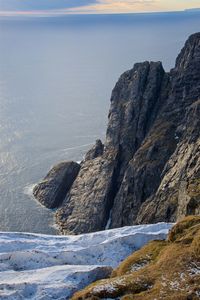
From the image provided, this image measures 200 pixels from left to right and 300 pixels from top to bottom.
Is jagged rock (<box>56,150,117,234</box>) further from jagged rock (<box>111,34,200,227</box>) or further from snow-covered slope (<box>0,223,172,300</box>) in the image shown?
snow-covered slope (<box>0,223,172,300</box>)

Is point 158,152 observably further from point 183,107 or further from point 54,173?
point 54,173

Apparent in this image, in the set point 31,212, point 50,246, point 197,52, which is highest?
point 197,52

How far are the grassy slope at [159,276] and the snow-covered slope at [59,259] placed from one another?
5203mm

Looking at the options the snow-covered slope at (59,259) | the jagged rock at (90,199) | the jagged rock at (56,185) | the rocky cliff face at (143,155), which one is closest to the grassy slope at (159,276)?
the snow-covered slope at (59,259)

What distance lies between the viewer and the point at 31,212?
121 m

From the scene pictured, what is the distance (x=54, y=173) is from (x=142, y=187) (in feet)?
113

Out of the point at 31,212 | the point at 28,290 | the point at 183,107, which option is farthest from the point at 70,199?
the point at 28,290

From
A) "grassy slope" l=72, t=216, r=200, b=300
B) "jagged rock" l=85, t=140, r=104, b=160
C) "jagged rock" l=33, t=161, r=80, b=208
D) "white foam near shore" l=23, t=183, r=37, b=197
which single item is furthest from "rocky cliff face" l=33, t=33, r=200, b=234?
"grassy slope" l=72, t=216, r=200, b=300

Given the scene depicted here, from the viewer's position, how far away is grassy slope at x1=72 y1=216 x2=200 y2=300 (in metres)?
39.3

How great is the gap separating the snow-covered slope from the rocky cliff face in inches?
933

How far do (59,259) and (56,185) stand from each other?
6990cm

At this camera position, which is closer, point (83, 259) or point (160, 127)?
point (83, 259)

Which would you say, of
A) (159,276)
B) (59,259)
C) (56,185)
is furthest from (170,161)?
(159,276)

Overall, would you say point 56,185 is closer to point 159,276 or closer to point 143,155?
point 143,155
